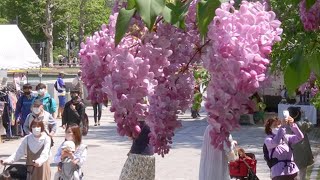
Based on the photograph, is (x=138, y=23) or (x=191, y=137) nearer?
(x=138, y=23)

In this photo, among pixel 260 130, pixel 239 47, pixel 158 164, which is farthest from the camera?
pixel 260 130

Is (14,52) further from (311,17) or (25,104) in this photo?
(311,17)

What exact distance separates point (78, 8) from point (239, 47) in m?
60.6

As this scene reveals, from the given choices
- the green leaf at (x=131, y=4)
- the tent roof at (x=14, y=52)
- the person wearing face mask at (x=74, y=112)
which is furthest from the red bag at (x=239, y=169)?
the tent roof at (x=14, y=52)

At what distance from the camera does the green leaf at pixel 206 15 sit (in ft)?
5.47

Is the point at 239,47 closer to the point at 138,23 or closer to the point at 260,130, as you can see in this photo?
the point at 138,23

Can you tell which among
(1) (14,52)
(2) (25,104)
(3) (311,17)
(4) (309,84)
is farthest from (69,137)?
(1) (14,52)

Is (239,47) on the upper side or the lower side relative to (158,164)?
upper

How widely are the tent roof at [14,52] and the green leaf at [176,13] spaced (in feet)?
58.1

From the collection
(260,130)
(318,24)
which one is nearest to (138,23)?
(318,24)

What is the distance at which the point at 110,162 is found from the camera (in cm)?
1550

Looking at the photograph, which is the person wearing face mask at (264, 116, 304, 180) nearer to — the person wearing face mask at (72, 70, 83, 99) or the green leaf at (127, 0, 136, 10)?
the person wearing face mask at (72, 70, 83, 99)

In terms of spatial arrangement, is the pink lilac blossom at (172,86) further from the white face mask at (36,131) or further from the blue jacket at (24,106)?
the blue jacket at (24,106)

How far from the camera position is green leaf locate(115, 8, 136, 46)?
1.60 metres
